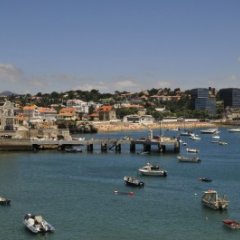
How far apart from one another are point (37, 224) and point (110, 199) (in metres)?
11.7

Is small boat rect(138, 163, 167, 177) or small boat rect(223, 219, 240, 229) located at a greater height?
small boat rect(138, 163, 167, 177)

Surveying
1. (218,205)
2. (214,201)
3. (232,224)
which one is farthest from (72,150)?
(232,224)

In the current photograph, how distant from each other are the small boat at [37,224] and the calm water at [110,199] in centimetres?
48

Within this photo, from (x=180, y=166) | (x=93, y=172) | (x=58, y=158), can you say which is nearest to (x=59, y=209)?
(x=93, y=172)

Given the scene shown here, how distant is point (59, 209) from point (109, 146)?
4969cm

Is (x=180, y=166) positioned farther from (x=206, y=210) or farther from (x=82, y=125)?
(x=82, y=125)

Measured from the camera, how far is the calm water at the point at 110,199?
38.2m

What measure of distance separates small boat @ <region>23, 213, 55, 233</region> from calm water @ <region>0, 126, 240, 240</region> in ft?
1.58

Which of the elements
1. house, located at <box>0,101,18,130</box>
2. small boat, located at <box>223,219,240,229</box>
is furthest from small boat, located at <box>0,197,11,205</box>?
house, located at <box>0,101,18,130</box>

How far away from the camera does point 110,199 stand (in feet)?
160

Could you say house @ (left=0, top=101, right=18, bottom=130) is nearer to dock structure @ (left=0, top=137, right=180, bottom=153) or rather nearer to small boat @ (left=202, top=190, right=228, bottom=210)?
dock structure @ (left=0, top=137, right=180, bottom=153)

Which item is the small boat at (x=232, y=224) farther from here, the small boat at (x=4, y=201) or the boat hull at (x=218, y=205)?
the small boat at (x=4, y=201)

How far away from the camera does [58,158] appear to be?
79750 millimetres

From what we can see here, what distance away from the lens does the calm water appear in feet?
125
